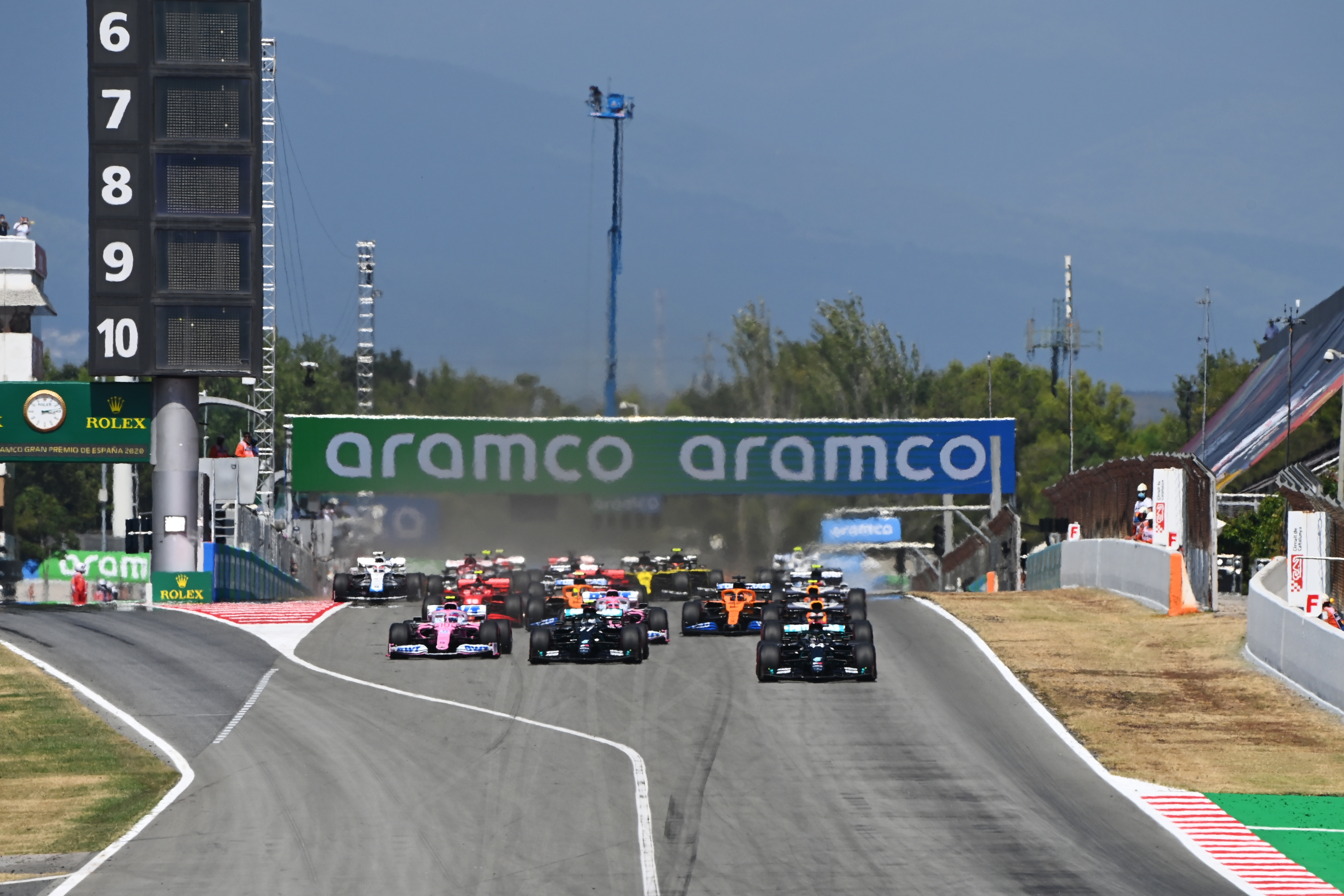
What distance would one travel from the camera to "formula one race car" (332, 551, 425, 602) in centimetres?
4591

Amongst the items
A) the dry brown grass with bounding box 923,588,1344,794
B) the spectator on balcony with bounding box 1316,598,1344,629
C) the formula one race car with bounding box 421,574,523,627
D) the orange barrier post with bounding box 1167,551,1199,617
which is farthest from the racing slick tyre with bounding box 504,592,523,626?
the spectator on balcony with bounding box 1316,598,1344,629

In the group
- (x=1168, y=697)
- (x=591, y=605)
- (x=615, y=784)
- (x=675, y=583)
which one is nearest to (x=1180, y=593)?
(x=1168, y=697)

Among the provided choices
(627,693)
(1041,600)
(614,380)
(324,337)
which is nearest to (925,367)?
(614,380)

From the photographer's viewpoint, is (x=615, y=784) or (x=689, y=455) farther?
(x=689, y=455)

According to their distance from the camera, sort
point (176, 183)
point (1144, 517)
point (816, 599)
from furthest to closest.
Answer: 1. point (1144, 517)
2. point (176, 183)
3. point (816, 599)

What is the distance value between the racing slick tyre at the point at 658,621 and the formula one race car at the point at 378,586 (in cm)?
1056

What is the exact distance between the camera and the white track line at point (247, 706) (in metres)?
27.8

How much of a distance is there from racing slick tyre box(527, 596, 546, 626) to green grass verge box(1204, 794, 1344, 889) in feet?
59.8

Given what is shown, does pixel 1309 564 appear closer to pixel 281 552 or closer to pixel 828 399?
pixel 281 552

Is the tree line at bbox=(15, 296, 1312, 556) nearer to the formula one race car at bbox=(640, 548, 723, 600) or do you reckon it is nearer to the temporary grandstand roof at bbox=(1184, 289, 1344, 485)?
the temporary grandstand roof at bbox=(1184, 289, 1344, 485)

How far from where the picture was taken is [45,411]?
47750 millimetres

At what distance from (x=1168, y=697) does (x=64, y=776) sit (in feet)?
58.8

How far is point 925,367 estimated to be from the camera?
130 m

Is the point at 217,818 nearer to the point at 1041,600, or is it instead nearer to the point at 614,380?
the point at 1041,600
